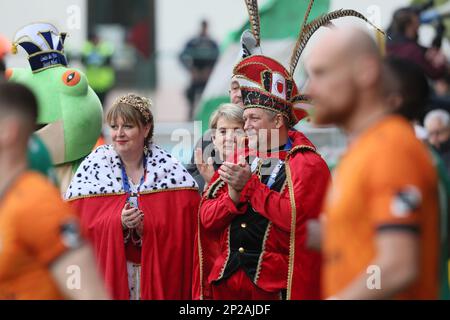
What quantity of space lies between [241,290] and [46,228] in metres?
2.56

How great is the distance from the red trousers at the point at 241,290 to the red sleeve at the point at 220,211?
1.01 feet

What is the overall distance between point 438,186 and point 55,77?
3.75 metres

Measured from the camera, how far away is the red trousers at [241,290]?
6703 mm

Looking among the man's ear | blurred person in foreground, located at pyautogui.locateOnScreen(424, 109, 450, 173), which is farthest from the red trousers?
blurred person in foreground, located at pyautogui.locateOnScreen(424, 109, 450, 173)

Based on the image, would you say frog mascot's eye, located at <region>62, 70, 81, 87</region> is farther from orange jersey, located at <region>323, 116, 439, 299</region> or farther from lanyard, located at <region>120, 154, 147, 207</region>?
orange jersey, located at <region>323, 116, 439, 299</region>

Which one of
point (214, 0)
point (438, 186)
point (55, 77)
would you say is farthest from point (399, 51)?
point (214, 0)

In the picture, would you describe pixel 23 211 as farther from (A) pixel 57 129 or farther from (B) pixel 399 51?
(B) pixel 399 51

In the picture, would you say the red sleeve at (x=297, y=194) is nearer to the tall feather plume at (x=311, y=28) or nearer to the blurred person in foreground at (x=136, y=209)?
the blurred person in foreground at (x=136, y=209)

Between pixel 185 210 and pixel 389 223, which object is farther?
pixel 185 210

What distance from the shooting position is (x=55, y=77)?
7.61m

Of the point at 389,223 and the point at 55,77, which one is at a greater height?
the point at 55,77

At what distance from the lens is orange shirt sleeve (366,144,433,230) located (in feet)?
13.3

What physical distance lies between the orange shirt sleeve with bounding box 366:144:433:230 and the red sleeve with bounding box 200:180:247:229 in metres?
2.64
